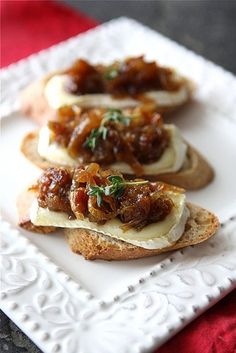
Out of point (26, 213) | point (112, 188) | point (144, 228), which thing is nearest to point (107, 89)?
point (26, 213)

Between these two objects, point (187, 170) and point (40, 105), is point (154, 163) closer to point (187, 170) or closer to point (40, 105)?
point (187, 170)

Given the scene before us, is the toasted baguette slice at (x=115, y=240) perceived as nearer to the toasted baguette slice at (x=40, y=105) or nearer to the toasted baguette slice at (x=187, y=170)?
the toasted baguette slice at (x=187, y=170)

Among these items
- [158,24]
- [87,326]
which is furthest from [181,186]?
[158,24]

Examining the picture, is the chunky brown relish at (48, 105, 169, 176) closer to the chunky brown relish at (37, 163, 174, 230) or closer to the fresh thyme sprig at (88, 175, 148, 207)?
the chunky brown relish at (37, 163, 174, 230)

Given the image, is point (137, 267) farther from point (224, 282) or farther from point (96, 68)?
point (96, 68)

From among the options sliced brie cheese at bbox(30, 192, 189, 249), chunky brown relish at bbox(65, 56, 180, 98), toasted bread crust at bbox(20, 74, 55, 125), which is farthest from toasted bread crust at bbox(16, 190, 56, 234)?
chunky brown relish at bbox(65, 56, 180, 98)
